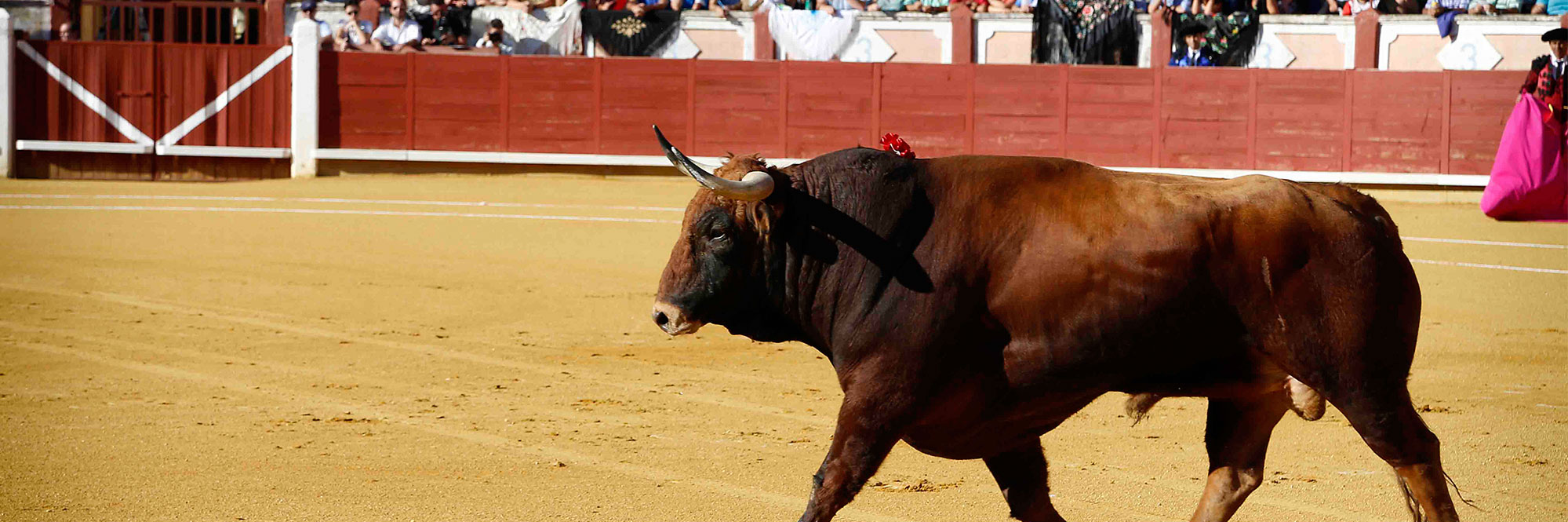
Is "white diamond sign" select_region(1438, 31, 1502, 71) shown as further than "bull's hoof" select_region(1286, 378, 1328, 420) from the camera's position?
Yes

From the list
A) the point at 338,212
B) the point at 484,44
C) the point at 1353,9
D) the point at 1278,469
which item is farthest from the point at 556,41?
the point at 1278,469

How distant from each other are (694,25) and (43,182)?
6.52 meters

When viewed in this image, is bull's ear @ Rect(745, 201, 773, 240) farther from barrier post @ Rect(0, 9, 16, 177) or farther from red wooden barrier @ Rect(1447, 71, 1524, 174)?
barrier post @ Rect(0, 9, 16, 177)

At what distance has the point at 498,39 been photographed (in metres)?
15.8

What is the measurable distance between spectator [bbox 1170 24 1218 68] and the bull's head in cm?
1250

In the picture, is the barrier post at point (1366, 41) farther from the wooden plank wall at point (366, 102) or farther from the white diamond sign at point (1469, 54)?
the wooden plank wall at point (366, 102)

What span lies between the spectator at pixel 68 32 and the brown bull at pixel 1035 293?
596 inches

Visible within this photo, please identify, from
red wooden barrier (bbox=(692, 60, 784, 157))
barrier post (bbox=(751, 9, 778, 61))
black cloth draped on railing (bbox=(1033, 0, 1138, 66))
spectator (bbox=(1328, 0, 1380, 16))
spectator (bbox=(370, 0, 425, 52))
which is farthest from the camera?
spectator (bbox=(370, 0, 425, 52))

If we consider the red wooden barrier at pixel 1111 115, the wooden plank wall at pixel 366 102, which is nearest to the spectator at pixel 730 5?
the wooden plank wall at pixel 366 102

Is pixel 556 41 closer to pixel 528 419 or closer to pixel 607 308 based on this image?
pixel 607 308

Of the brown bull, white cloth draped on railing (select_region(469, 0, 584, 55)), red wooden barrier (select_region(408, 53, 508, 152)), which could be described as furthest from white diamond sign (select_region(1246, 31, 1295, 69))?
the brown bull

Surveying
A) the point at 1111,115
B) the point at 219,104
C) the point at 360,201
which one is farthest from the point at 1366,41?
the point at 219,104

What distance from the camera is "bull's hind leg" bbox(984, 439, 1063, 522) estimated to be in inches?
135

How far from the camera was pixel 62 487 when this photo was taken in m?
4.09
